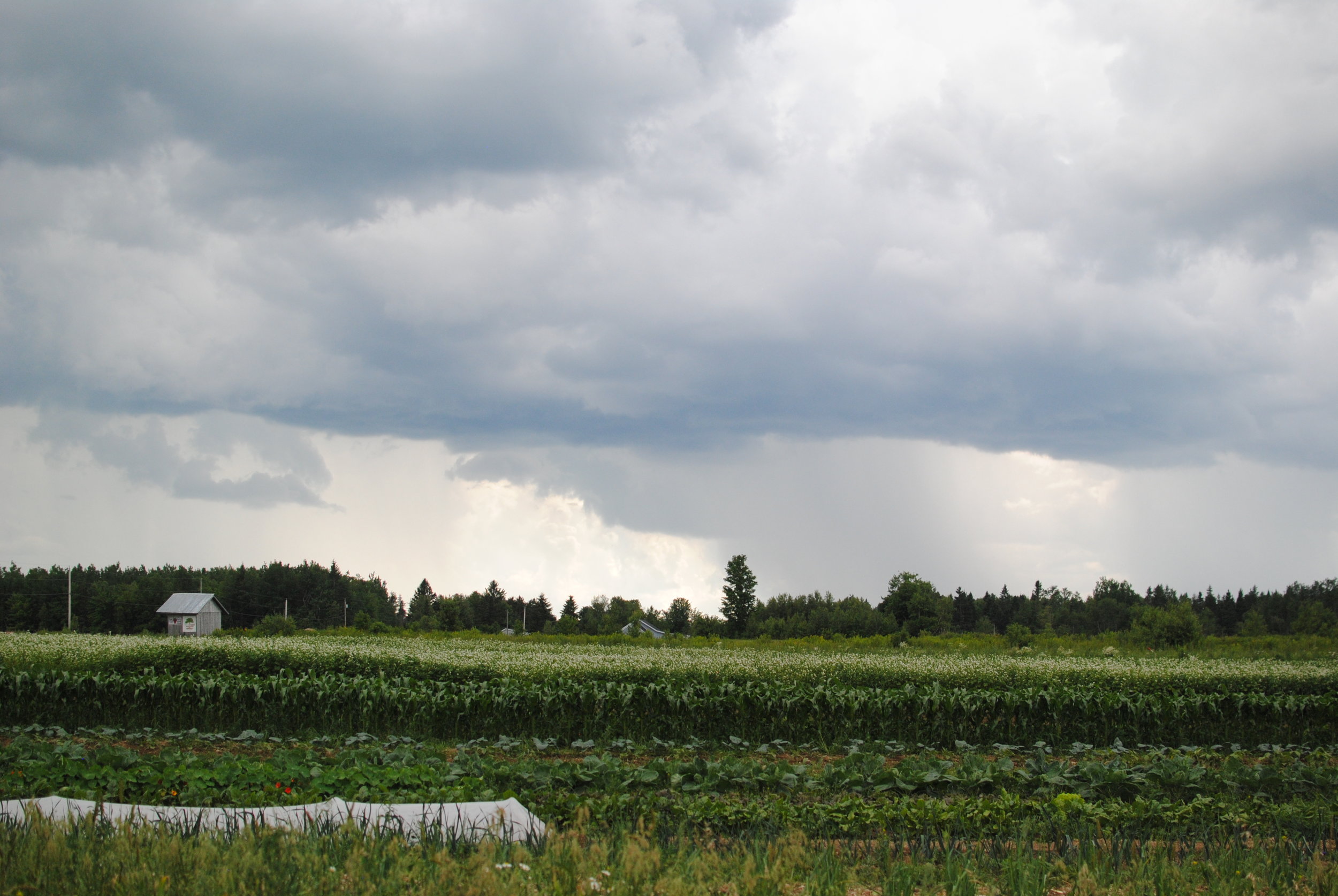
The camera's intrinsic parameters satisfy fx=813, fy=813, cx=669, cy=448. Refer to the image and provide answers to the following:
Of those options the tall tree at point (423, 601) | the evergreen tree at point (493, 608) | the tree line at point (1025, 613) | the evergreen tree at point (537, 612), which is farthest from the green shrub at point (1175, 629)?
the tall tree at point (423, 601)

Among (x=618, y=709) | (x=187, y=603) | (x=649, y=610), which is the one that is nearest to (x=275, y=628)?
(x=618, y=709)

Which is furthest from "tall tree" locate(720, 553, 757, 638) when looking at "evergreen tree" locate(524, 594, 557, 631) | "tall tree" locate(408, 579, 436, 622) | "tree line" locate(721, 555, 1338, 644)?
"tall tree" locate(408, 579, 436, 622)

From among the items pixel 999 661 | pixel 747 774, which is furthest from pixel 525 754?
pixel 999 661

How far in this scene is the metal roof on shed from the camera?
70375mm

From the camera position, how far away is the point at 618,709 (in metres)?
14.7

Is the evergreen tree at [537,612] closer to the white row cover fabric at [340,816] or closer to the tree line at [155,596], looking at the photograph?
the tree line at [155,596]

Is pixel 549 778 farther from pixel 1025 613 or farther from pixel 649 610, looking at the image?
pixel 1025 613

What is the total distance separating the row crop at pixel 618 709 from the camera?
14.6 metres

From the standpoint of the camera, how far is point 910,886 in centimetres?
423

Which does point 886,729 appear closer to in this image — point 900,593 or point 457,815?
point 457,815

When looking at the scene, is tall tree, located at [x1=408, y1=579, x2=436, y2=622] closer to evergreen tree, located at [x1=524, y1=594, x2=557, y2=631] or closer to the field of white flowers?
evergreen tree, located at [x1=524, y1=594, x2=557, y2=631]

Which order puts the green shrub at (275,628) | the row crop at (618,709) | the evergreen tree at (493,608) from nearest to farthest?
1. the row crop at (618,709)
2. the green shrub at (275,628)
3. the evergreen tree at (493,608)

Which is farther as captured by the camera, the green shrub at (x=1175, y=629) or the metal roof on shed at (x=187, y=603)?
the metal roof on shed at (x=187, y=603)

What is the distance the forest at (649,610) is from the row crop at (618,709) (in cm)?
2148
